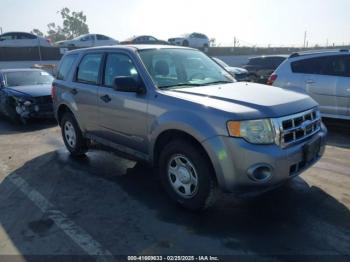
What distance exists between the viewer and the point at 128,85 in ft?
13.2

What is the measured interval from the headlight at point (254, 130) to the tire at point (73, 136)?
3342 millimetres

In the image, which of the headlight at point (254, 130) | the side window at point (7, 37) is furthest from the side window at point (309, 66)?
the side window at point (7, 37)

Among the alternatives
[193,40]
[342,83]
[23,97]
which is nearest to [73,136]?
[23,97]

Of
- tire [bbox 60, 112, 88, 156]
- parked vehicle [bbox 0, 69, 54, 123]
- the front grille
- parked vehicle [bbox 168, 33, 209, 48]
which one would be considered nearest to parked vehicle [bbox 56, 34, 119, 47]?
parked vehicle [bbox 168, 33, 209, 48]

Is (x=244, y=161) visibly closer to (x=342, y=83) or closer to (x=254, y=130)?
(x=254, y=130)

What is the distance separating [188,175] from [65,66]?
3584 mm

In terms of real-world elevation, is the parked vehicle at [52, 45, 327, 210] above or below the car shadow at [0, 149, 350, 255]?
above

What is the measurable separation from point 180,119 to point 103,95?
1.66 metres

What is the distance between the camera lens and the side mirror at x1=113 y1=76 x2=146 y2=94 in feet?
13.2

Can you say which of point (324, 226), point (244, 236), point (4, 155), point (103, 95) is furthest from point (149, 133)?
point (4, 155)

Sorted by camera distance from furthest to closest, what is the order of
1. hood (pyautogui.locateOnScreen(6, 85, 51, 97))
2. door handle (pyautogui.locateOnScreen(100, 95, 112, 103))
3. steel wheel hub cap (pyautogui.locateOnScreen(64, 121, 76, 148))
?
1. hood (pyautogui.locateOnScreen(6, 85, 51, 97))
2. steel wheel hub cap (pyautogui.locateOnScreen(64, 121, 76, 148))
3. door handle (pyautogui.locateOnScreen(100, 95, 112, 103))

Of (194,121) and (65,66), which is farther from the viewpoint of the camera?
(65,66)

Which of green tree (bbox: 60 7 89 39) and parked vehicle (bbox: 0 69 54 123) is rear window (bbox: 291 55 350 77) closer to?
parked vehicle (bbox: 0 69 54 123)

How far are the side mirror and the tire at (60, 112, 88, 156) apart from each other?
2.07 m
